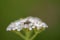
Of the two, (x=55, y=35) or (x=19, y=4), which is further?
(x=19, y=4)

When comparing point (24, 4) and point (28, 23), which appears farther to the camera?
point (24, 4)

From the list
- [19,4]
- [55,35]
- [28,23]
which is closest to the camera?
[28,23]

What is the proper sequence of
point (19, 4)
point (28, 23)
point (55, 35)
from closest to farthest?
point (28, 23), point (55, 35), point (19, 4)

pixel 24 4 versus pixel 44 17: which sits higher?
pixel 24 4

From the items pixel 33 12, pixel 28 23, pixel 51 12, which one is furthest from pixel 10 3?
pixel 28 23

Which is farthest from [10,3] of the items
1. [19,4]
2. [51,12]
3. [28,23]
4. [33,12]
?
[28,23]

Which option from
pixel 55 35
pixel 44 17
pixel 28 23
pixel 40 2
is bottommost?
pixel 28 23

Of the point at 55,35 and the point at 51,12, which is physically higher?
the point at 51,12

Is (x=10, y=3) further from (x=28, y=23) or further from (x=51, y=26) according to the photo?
(x=28, y=23)

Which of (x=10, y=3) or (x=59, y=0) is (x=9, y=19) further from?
(x=59, y=0)
